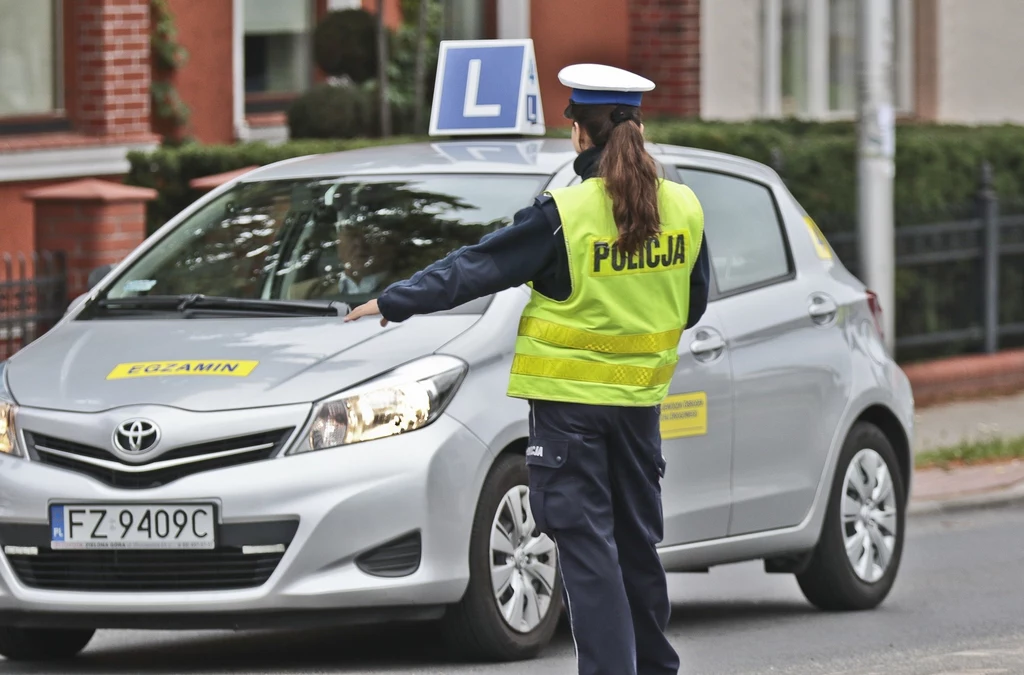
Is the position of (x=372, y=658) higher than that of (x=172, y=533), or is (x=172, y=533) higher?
(x=172, y=533)

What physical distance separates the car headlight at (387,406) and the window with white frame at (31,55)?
8.34 metres

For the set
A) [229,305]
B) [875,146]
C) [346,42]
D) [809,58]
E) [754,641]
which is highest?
[346,42]

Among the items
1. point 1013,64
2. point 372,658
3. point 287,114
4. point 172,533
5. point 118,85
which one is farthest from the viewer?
point 1013,64

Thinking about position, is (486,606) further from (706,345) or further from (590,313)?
(590,313)

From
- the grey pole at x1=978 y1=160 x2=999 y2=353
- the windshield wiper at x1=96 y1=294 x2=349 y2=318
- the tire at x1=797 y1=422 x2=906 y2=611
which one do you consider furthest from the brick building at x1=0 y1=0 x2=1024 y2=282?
the tire at x1=797 y1=422 x2=906 y2=611

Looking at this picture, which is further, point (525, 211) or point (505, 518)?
point (505, 518)

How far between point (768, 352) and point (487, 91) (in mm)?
1365

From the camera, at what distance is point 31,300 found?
34.0ft

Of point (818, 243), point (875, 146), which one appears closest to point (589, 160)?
point (818, 243)

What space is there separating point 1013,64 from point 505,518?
17.1 meters

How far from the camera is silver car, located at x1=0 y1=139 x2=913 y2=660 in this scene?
19.7 feet

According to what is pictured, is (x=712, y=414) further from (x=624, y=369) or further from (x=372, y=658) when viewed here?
(x=624, y=369)

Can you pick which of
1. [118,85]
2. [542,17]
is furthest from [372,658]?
[542,17]

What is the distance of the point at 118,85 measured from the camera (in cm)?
1372
